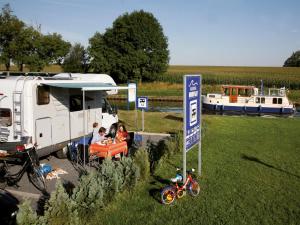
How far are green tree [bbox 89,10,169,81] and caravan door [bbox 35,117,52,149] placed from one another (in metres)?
42.9

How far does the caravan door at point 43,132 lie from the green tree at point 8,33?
3754 cm

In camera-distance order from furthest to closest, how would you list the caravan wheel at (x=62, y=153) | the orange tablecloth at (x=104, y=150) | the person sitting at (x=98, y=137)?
the caravan wheel at (x=62, y=153)
the person sitting at (x=98, y=137)
the orange tablecloth at (x=104, y=150)

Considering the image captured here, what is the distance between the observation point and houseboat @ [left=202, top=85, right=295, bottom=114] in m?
32.2

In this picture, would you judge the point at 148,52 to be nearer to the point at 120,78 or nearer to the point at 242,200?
the point at 120,78

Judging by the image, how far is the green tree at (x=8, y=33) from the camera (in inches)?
1745

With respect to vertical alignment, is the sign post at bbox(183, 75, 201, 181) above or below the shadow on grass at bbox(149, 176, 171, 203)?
above

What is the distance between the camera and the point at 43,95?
10.6m

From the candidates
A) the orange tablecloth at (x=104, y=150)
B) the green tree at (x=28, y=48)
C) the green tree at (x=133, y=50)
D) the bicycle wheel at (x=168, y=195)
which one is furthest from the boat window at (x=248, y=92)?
the green tree at (x=28, y=48)

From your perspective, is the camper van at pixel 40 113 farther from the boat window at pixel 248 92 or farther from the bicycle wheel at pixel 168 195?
the boat window at pixel 248 92

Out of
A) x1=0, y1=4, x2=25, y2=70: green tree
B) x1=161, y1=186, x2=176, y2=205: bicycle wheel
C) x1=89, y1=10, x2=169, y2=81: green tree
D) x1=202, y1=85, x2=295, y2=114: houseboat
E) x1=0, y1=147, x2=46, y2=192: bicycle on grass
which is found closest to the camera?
x1=161, y1=186, x2=176, y2=205: bicycle wheel

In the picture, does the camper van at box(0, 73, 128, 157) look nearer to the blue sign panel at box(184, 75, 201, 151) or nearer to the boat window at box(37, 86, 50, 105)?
the boat window at box(37, 86, 50, 105)

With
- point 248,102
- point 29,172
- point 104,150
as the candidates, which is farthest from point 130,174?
point 248,102

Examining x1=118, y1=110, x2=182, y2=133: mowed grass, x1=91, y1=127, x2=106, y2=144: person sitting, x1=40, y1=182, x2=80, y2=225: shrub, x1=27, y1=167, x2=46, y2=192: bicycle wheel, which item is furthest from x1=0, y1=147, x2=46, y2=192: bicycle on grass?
x1=118, y1=110, x2=182, y2=133: mowed grass

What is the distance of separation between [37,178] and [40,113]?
219 cm
